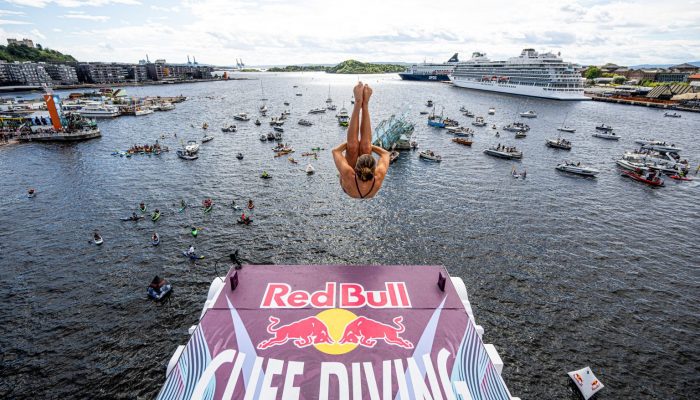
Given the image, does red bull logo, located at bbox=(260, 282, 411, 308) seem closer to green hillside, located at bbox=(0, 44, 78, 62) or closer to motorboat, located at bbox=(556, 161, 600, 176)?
motorboat, located at bbox=(556, 161, 600, 176)

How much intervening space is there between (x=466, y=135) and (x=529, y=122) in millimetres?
33977

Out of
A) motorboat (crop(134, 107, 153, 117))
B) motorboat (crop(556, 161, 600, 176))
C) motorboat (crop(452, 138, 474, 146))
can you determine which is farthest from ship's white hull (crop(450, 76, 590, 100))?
motorboat (crop(134, 107, 153, 117))

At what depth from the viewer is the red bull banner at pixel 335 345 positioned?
8.19 metres

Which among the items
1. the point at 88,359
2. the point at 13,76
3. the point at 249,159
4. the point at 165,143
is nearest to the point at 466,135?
the point at 249,159

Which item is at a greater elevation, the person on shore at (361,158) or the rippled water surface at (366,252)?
the person on shore at (361,158)

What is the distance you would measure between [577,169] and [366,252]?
44.7 metres

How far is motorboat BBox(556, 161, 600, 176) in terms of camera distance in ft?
170

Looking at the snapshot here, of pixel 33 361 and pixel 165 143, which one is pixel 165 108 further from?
pixel 33 361

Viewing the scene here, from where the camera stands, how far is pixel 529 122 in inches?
3730

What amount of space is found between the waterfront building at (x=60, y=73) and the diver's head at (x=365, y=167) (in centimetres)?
24903

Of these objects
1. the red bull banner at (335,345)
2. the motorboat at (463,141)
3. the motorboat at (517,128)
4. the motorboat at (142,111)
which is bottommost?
the motorboat at (463,141)

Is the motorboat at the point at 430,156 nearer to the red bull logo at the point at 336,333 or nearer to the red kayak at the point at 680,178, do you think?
the red kayak at the point at 680,178

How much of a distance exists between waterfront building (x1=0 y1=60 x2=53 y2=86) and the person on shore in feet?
767

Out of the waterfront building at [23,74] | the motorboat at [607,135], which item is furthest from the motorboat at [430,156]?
the waterfront building at [23,74]
